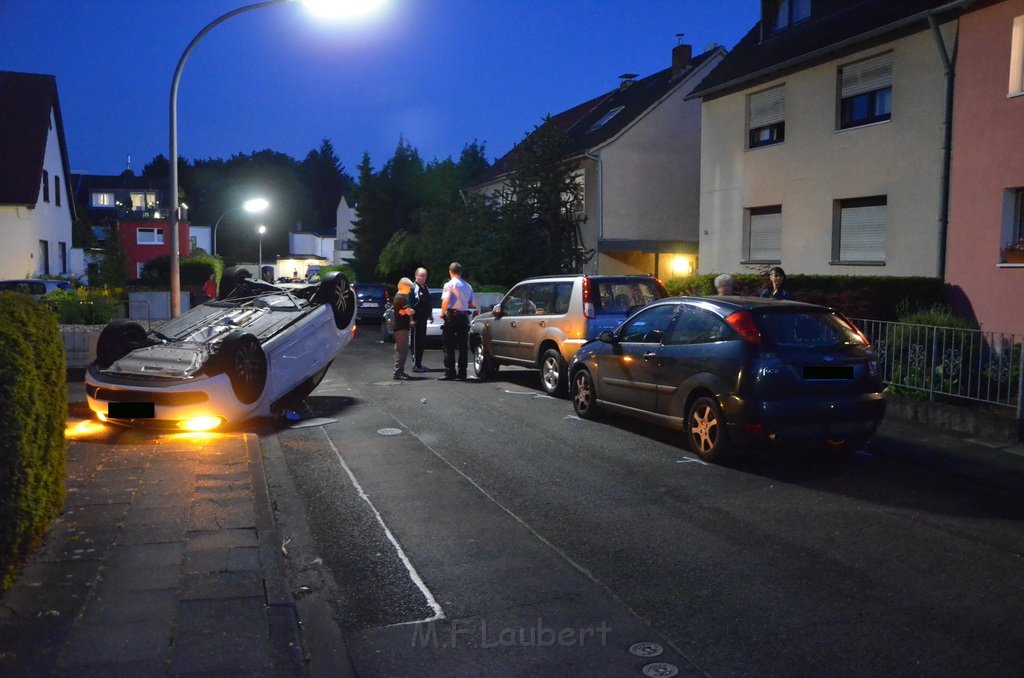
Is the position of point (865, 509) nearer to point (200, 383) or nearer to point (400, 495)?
point (400, 495)

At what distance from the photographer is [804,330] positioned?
788 cm

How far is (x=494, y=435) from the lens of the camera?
9.35 meters

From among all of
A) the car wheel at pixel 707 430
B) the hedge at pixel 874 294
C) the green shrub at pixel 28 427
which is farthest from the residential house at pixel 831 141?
the green shrub at pixel 28 427

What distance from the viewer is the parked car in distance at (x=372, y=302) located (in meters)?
28.7

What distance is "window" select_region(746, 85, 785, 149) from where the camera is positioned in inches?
773

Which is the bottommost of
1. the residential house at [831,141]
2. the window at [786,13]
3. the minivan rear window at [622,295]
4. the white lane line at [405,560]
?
the white lane line at [405,560]

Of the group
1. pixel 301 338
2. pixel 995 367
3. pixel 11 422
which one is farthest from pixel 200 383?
pixel 995 367

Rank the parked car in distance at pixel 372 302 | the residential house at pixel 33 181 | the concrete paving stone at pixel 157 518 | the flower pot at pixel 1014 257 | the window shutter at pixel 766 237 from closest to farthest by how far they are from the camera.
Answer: the concrete paving stone at pixel 157 518 → the flower pot at pixel 1014 257 → the window shutter at pixel 766 237 → the parked car in distance at pixel 372 302 → the residential house at pixel 33 181

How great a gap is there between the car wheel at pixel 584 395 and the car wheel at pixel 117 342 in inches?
197

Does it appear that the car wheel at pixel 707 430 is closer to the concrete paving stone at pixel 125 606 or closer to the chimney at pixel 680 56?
the concrete paving stone at pixel 125 606

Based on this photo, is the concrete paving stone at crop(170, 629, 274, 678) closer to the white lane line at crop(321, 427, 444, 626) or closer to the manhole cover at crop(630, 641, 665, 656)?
the white lane line at crop(321, 427, 444, 626)

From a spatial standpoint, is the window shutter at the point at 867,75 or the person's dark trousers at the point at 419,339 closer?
the person's dark trousers at the point at 419,339

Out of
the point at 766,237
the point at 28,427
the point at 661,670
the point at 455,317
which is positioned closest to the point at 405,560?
the point at 661,670

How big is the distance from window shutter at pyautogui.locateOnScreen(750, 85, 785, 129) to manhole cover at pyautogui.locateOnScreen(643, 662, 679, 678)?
17.7m
